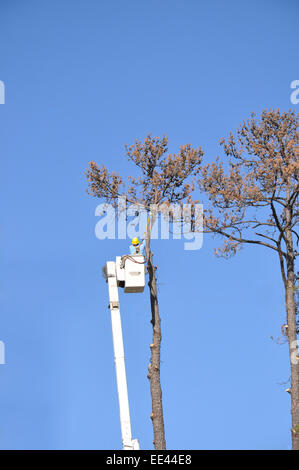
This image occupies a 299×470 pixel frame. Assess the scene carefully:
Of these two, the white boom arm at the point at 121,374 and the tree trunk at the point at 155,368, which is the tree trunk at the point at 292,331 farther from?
the white boom arm at the point at 121,374

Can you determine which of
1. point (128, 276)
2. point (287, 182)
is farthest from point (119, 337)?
A: point (287, 182)

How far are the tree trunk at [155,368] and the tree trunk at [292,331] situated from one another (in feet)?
10.8

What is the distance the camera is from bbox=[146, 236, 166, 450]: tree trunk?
55.0 ft

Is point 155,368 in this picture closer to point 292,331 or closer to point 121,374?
point 292,331

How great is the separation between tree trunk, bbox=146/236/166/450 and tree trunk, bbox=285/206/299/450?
3.31 meters

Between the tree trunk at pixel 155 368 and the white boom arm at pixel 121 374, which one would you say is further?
the tree trunk at pixel 155 368

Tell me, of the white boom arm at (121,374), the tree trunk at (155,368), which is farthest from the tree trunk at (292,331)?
the white boom arm at (121,374)

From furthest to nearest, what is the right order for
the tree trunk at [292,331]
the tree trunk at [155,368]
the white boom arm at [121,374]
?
the tree trunk at [292,331]
the tree trunk at [155,368]
the white boom arm at [121,374]

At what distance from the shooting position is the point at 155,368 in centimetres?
1739

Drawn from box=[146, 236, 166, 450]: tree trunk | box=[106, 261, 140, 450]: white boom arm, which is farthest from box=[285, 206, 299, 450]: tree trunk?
box=[106, 261, 140, 450]: white boom arm

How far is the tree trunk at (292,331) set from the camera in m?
17.8

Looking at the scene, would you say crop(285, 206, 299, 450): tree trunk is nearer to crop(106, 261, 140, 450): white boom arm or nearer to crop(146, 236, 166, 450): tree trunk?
crop(146, 236, 166, 450): tree trunk

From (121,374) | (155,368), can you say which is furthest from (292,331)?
(121,374)
